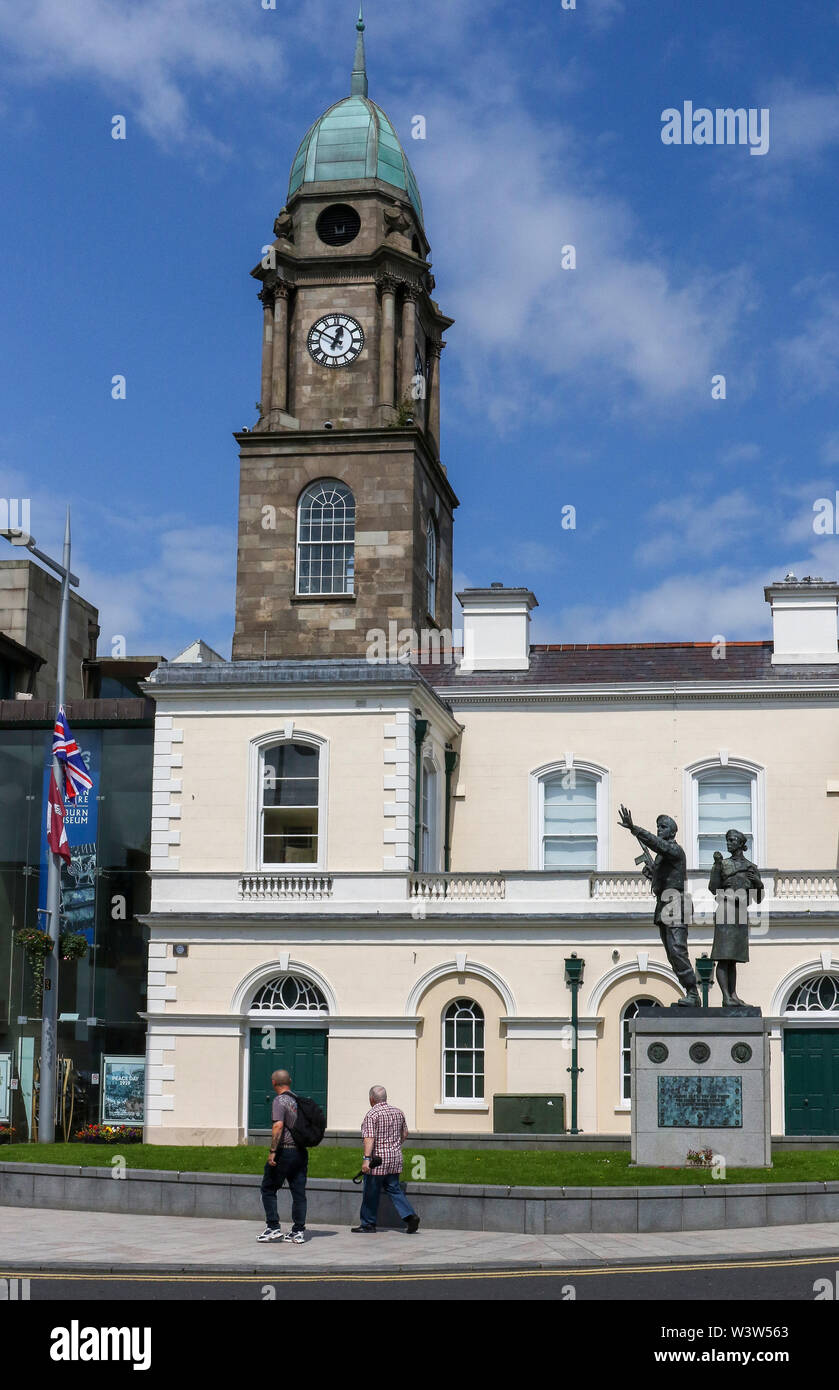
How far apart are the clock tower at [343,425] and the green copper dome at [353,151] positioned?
0.05 metres

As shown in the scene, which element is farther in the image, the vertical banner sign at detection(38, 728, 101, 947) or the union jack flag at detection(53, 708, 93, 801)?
the vertical banner sign at detection(38, 728, 101, 947)

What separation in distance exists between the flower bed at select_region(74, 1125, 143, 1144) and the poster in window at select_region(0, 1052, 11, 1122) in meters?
3.69

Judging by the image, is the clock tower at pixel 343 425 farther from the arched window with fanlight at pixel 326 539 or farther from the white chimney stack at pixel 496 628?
the white chimney stack at pixel 496 628

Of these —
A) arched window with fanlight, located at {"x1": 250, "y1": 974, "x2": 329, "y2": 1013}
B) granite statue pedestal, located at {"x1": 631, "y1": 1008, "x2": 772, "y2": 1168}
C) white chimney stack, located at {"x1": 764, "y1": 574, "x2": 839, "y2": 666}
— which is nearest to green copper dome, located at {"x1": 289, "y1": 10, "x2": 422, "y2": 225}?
white chimney stack, located at {"x1": 764, "y1": 574, "x2": 839, "y2": 666}

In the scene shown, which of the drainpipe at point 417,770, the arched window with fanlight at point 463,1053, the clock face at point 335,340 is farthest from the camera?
the clock face at point 335,340

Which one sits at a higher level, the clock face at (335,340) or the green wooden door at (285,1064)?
the clock face at (335,340)

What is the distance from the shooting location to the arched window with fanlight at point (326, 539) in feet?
137

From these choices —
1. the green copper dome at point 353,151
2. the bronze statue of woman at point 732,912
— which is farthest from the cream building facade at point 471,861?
the green copper dome at point 353,151

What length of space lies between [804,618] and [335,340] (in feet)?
47.1

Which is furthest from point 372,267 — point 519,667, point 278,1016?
point 278,1016

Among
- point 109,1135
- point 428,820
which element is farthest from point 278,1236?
point 428,820

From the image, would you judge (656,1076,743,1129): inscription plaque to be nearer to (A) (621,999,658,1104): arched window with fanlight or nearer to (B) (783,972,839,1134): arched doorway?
(A) (621,999,658,1104): arched window with fanlight

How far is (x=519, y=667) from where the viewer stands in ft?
125

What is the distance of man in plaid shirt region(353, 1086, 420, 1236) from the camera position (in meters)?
19.0
